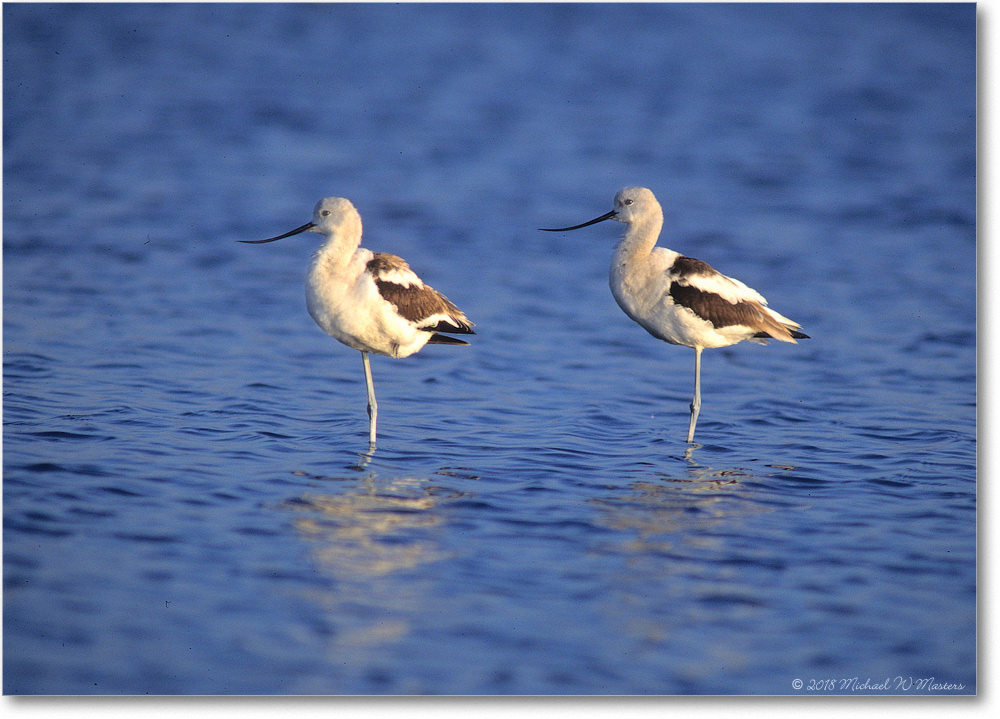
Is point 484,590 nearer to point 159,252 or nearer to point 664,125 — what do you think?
point 159,252

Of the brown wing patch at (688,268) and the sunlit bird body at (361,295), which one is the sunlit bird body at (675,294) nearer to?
the brown wing patch at (688,268)

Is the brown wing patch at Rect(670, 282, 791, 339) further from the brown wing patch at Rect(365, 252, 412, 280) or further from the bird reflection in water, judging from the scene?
the bird reflection in water

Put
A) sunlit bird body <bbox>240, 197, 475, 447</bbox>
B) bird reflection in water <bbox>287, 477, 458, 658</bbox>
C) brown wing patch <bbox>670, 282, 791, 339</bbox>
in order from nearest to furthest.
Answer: bird reflection in water <bbox>287, 477, 458, 658</bbox> → sunlit bird body <bbox>240, 197, 475, 447</bbox> → brown wing patch <bbox>670, 282, 791, 339</bbox>

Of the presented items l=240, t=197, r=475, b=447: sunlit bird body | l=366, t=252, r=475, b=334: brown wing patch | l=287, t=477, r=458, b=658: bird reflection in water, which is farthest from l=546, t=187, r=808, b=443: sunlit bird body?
l=287, t=477, r=458, b=658: bird reflection in water

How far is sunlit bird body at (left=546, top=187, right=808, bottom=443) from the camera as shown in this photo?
22.8 ft

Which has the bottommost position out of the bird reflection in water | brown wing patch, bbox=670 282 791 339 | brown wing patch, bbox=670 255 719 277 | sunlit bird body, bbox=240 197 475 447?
the bird reflection in water

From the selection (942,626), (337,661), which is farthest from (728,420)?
(337,661)

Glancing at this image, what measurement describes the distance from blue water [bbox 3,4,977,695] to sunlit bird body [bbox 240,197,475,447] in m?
0.65

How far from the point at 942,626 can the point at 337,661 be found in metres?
2.53

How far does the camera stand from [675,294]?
695 centimetres

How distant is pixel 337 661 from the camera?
416 centimetres

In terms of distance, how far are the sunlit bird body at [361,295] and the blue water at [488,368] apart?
2.13ft

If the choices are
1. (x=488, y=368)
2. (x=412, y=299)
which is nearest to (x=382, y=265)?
(x=412, y=299)

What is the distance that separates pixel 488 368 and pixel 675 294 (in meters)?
1.94
